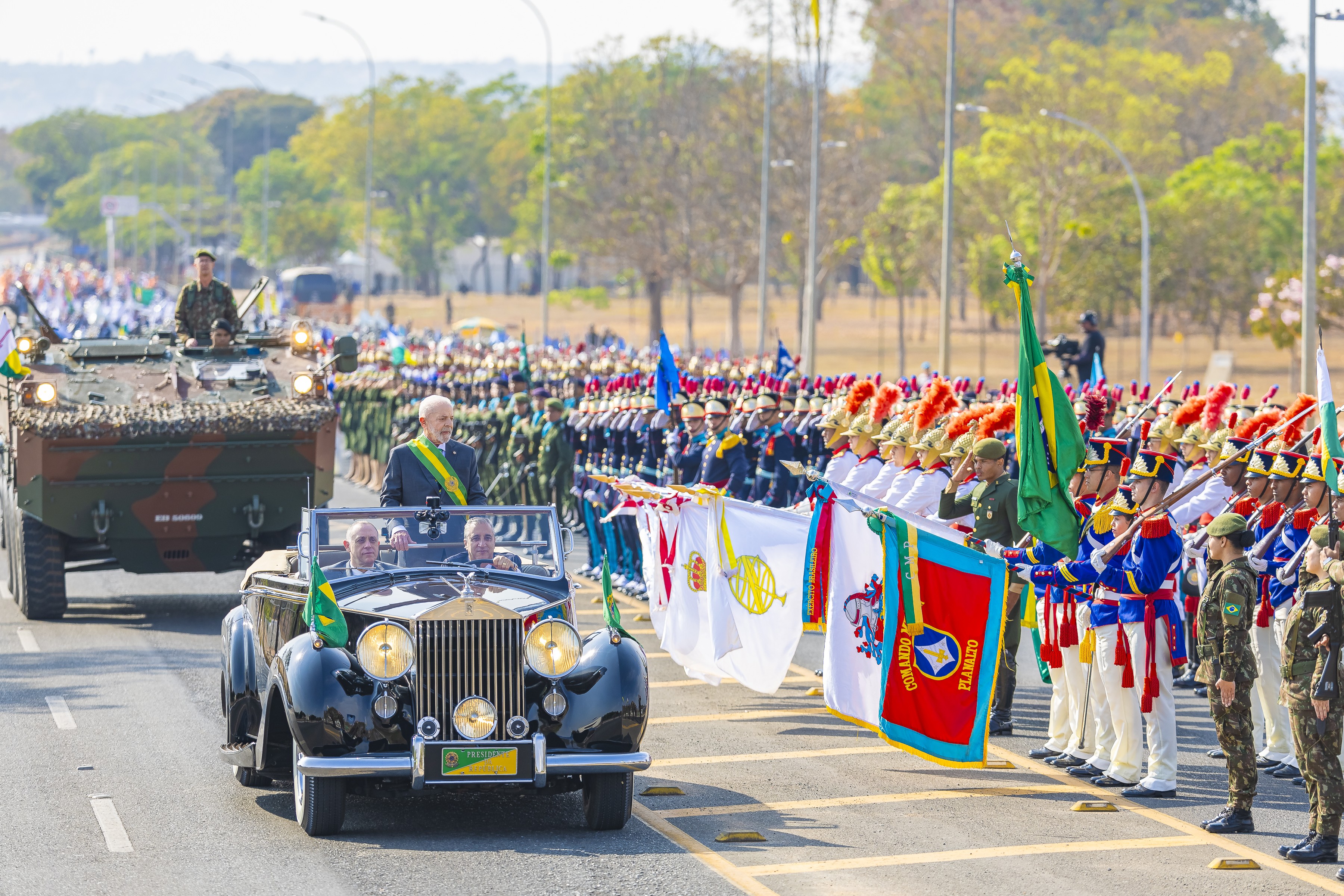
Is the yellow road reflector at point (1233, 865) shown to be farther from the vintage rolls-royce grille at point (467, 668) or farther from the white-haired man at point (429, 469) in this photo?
the white-haired man at point (429, 469)

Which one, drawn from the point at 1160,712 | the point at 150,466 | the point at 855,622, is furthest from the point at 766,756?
the point at 150,466

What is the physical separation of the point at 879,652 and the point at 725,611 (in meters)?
1.92

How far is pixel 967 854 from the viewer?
8.89 metres

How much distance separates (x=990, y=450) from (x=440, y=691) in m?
4.27

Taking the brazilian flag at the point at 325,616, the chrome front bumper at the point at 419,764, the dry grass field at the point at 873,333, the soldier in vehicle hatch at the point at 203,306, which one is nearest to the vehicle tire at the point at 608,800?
the chrome front bumper at the point at 419,764

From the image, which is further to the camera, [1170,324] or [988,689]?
[1170,324]

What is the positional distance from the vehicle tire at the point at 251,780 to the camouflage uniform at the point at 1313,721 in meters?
5.22

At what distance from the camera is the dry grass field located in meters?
58.9

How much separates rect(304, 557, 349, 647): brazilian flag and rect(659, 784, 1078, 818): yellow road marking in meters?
1.92

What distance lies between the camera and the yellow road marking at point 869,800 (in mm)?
9734

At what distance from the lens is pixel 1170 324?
77250 millimetres

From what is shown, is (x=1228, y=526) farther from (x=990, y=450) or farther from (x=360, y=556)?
(x=360, y=556)

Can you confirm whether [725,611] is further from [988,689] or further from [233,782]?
[233,782]

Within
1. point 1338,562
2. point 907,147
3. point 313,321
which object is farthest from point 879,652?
point 907,147
